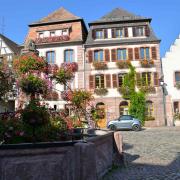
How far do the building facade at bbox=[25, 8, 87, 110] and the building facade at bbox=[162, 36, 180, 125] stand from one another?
9.05 metres

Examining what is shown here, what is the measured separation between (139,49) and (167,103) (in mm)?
6449

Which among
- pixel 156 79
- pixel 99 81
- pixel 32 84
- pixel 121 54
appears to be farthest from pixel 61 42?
pixel 32 84

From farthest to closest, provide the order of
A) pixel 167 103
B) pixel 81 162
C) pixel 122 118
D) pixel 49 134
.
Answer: pixel 167 103 → pixel 122 118 → pixel 49 134 → pixel 81 162

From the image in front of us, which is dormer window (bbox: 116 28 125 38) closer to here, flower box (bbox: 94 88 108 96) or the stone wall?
flower box (bbox: 94 88 108 96)

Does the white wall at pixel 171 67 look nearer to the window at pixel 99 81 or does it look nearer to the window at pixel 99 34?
the window at pixel 99 81

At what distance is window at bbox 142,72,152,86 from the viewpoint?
31.0 metres

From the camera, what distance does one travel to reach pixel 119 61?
3159 centimetres

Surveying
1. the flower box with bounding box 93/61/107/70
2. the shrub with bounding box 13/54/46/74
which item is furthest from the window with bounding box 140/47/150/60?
the shrub with bounding box 13/54/46/74

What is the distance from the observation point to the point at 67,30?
3341 cm

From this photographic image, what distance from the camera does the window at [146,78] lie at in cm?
3099

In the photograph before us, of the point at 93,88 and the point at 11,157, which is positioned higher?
the point at 93,88

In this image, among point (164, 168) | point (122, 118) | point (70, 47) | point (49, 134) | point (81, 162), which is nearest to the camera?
point (81, 162)

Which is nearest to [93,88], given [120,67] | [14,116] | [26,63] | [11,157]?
[120,67]

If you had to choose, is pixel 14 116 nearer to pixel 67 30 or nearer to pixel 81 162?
pixel 81 162
